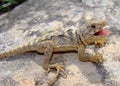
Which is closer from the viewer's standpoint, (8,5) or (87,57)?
(87,57)

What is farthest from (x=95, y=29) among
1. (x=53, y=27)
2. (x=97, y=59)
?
(x=53, y=27)

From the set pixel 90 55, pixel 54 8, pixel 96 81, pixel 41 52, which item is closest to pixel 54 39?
pixel 41 52

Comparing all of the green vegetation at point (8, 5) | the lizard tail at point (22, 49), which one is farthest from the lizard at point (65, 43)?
the green vegetation at point (8, 5)

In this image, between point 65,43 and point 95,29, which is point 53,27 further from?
point 95,29

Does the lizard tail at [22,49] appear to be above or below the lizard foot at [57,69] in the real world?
above

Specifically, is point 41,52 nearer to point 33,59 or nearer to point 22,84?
point 33,59

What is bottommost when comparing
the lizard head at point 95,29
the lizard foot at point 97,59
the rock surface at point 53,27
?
the rock surface at point 53,27

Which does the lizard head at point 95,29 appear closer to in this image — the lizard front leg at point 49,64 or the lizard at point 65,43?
the lizard at point 65,43
